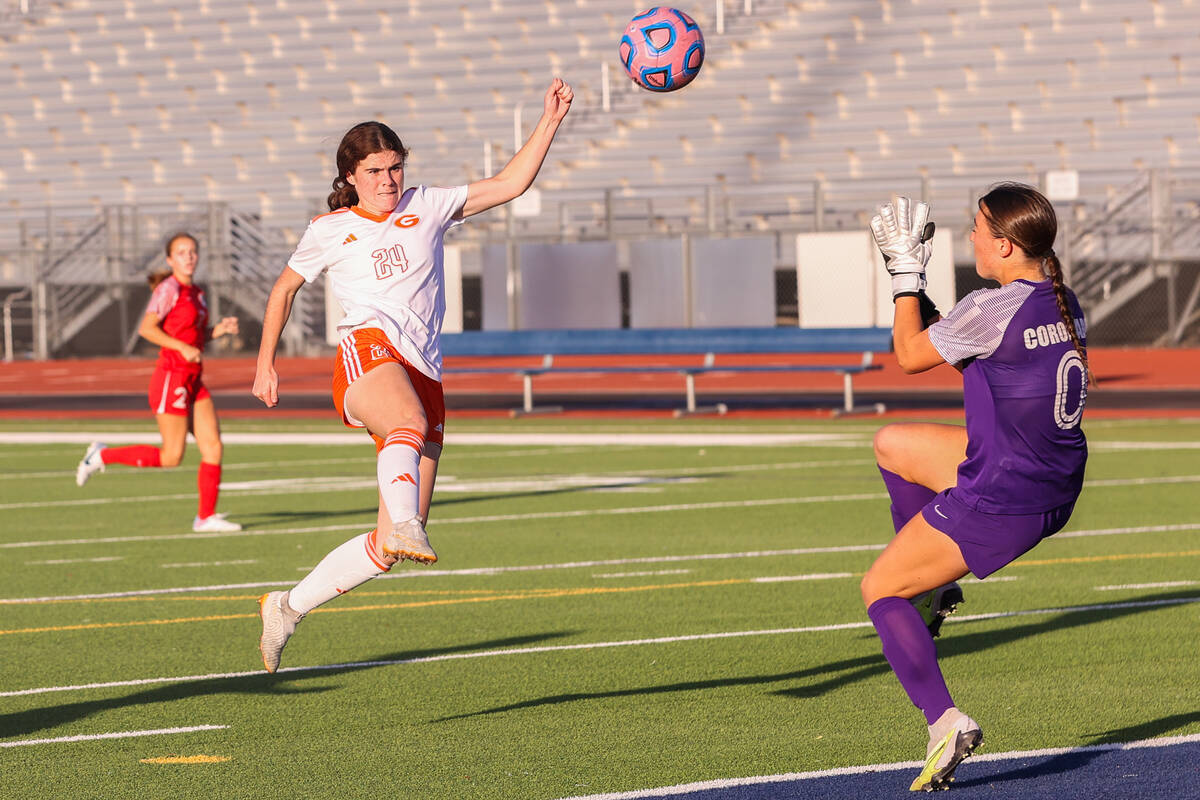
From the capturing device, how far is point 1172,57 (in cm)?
3325

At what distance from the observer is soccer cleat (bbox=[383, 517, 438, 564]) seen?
5.45 meters

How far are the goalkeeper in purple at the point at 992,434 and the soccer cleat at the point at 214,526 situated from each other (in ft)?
24.8

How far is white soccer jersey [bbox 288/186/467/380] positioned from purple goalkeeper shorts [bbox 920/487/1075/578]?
2.17 metres

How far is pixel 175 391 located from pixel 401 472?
21.8 feet

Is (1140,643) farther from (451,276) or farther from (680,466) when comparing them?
(451,276)

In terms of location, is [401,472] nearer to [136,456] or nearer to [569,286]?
[136,456]

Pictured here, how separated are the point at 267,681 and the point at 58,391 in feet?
78.3

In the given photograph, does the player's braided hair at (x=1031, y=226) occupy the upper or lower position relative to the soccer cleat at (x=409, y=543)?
upper

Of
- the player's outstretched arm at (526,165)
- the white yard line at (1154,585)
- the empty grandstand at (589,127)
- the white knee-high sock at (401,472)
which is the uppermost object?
the empty grandstand at (589,127)

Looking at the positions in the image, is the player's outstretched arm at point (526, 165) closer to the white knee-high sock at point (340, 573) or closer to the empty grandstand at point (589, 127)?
the white knee-high sock at point (340, 573)

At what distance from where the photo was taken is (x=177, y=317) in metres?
12.0

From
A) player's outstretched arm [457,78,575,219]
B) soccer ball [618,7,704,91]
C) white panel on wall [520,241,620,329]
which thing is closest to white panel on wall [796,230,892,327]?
white panel on wall [520,241,620,329]

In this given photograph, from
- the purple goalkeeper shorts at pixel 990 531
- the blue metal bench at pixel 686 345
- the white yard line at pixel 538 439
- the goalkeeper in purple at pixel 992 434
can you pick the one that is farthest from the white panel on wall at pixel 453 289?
the purple goalkeeper shorts at pixel 990 531

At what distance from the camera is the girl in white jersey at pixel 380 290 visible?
6109 mm
